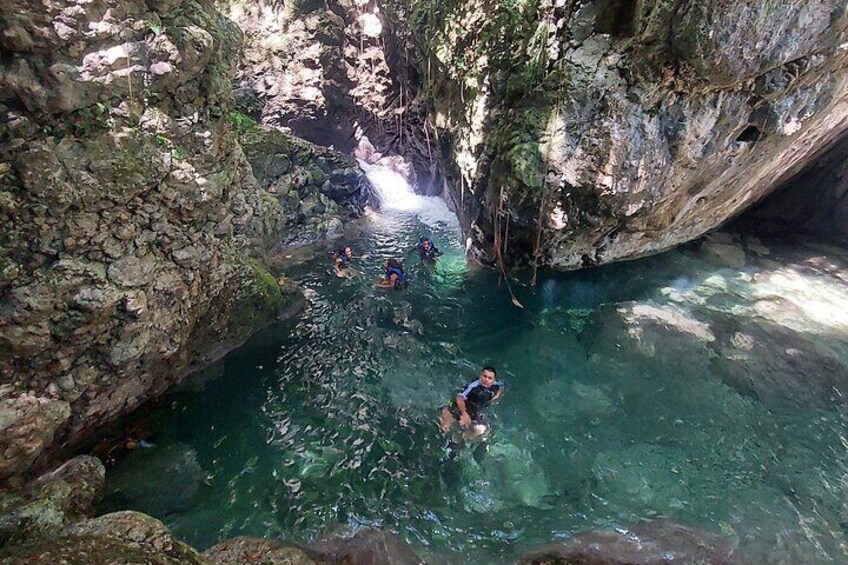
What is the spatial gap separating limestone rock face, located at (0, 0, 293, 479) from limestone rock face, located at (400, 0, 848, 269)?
6441 millimetres

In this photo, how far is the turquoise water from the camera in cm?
611

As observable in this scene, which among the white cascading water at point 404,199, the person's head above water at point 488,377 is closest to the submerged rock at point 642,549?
the person's head above water at point 488,377

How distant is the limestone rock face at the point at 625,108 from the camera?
8.79 metres

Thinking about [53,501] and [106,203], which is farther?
[106,203]

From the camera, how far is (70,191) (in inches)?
225

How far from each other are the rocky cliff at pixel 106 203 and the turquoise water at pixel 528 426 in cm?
147

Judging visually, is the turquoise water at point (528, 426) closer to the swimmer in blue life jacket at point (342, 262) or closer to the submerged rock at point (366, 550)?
the submerged rock at point (366, 550)

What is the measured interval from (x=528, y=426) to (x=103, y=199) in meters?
7.61

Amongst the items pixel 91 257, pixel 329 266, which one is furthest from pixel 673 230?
pixel 91 257

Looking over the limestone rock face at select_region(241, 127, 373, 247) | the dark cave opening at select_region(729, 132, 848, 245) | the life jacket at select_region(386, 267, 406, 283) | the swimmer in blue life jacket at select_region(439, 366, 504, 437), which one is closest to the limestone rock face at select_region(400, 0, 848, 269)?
the dark cave opening at select_region(729, 132, 848, 245)

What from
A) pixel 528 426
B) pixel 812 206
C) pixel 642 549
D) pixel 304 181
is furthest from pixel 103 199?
pixel 812 206

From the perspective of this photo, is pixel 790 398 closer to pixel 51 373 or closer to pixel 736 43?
pixel 736 43

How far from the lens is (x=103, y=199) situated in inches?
242

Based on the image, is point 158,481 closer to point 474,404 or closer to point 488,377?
point 474,404
